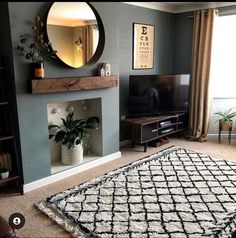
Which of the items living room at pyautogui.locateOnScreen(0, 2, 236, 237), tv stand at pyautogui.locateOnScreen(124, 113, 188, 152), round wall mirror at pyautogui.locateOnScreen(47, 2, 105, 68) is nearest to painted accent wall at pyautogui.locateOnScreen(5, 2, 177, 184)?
living room at pyautogui.locateOnScreen(0, 2, 236, 237)

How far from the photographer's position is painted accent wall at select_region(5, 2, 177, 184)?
8.80 ft

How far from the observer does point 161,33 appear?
15.8 ft

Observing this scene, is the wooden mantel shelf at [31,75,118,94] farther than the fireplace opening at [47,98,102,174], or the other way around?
the fireplace opening at [47,98,102,174]

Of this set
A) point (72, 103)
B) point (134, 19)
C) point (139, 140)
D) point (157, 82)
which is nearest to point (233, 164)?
point (139, 140)

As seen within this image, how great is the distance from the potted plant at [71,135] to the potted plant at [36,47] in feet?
2.70

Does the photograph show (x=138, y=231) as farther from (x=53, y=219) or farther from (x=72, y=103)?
(x=72, y=103)

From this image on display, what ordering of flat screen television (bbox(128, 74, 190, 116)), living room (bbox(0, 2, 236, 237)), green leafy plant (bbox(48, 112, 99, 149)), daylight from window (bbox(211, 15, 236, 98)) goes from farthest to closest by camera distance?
daylight from window (bbox(211, 15, 236, 98)) → flat screen television (bbox(128, 74, 190, 116)) → green leafy plant (bbox(48, 112, 99, 149)) → living room (bbox(0, 2, 236, 237))

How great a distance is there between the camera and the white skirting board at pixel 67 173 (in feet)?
9.68

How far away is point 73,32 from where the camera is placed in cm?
340

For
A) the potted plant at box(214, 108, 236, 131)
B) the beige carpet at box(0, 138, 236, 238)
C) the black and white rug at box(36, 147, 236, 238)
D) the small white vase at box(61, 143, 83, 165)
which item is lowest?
the beige carpet at box(0, 138, 236, 238)

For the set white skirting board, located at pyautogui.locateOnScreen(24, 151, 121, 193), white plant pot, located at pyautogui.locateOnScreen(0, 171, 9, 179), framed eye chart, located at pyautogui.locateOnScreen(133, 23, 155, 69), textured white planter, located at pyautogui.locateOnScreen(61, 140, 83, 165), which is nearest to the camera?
white plant pot, located at pyautogui.locateOnScreen(0, 171, 9, 179)

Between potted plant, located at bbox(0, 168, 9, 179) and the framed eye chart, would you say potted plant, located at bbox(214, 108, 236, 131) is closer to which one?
the framed eye chart

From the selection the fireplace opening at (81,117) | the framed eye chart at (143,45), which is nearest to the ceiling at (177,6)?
the framed eye chart at (143,45)

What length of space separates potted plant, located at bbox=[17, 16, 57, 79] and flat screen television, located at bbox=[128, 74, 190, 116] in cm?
163
